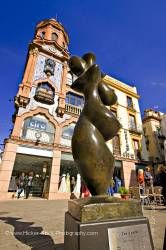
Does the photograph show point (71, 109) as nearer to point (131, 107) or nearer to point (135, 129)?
point (135, 129)

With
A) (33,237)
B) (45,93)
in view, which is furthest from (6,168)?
(33,237)

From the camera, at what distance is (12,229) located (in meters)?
3.25

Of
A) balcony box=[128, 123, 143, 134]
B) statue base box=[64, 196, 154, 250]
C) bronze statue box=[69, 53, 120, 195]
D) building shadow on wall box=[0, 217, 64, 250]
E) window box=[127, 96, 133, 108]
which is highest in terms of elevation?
window box=[127, 96, 133, 108]

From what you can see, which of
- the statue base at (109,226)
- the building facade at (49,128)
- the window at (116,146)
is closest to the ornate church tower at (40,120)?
the building facade at (49,128)

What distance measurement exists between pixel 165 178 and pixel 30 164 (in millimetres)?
10934

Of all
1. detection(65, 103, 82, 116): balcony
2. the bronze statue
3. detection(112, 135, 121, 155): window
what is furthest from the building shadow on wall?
detection(112, 135, 121, 155): window

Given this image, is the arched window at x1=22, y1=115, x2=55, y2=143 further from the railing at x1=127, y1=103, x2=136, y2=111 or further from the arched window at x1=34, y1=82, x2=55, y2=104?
the railing at x1=127, y1=103, x2=136, y2=111

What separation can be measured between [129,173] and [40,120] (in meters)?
9.62

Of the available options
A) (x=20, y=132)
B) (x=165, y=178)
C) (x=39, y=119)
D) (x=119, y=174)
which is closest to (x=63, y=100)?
(x=39, y=119)

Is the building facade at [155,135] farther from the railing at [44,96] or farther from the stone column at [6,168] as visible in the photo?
the stone column at [6,168]

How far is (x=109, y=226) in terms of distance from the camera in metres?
1.54

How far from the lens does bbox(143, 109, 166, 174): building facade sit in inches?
796

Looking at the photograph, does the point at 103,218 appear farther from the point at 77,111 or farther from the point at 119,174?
the point at 119,174

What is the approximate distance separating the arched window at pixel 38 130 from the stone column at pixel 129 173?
7.60m
